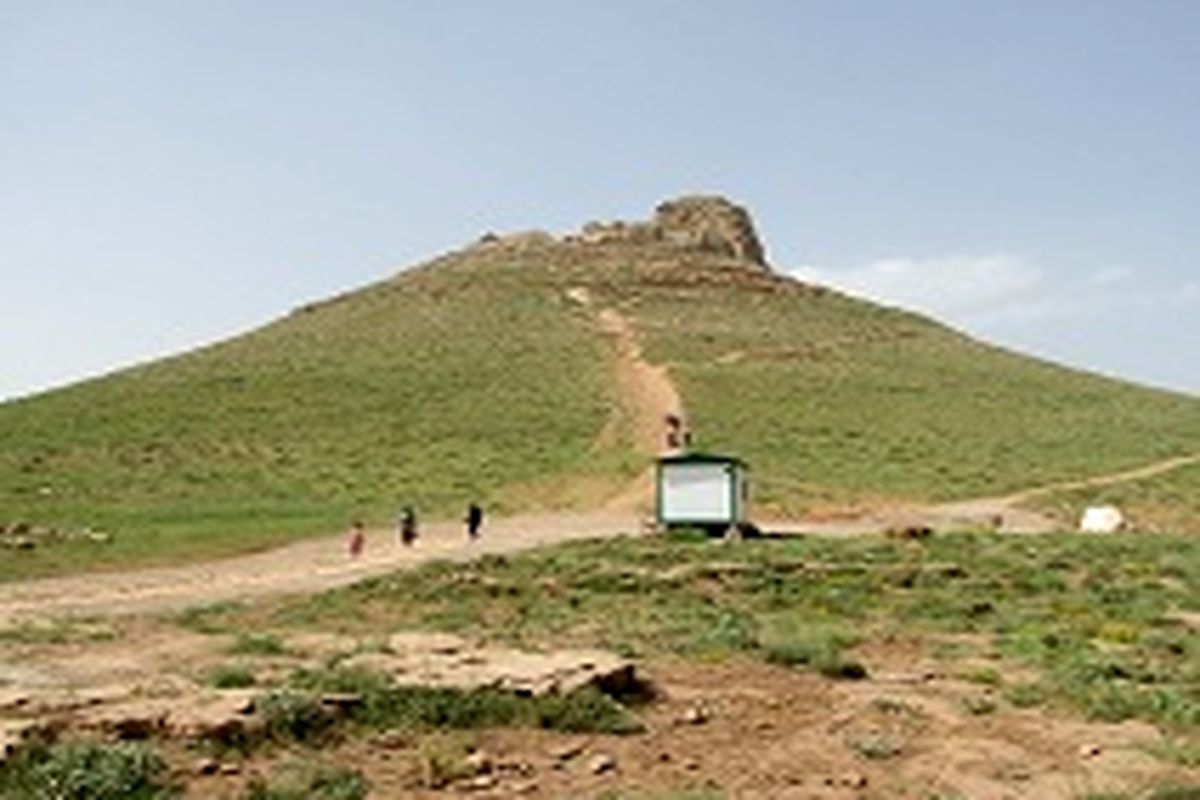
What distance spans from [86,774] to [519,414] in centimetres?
6018

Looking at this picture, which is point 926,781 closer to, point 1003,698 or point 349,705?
point 1003,698

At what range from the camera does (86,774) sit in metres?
9.48

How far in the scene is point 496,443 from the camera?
63.4 metres

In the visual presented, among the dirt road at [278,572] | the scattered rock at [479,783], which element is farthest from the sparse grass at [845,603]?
the scattered rock at [479,783]

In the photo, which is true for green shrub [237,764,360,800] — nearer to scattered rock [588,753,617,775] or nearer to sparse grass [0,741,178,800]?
sparse grass [0,741,178,800]

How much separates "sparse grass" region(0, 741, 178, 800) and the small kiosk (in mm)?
28782

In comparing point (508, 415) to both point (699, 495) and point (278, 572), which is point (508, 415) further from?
point (278, 572)

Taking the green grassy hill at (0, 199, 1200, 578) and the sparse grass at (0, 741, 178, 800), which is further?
the green grassy hill at (0, 199, 1200, 578)

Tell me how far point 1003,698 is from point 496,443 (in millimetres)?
49739

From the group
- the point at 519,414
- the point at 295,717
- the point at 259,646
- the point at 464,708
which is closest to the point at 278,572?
the point at 259,646

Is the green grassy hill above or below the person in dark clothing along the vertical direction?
Answer: above

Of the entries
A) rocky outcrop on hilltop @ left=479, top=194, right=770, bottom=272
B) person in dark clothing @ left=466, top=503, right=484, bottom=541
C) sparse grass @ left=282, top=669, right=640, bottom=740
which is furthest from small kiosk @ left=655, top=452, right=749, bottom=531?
rocky outcrop on hilltop @ left=479, top=194, right=770, bottom=272

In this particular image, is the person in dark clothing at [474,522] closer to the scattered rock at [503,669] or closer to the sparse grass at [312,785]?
the scattered rock at [503,669]

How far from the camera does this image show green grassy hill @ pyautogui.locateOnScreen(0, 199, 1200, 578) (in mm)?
51531
